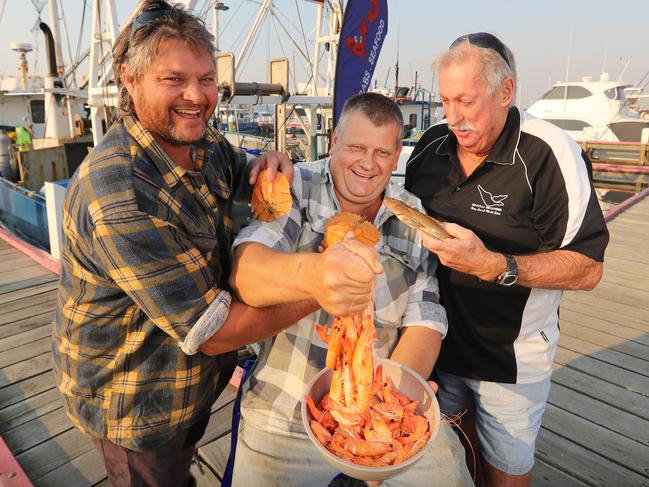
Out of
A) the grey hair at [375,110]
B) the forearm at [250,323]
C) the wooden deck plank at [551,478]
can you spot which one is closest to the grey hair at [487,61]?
the grey hair at [375,110]

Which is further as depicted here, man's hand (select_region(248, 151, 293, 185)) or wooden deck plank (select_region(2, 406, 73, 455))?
wooden deck plank (select_region(2, 406, 73, 455))

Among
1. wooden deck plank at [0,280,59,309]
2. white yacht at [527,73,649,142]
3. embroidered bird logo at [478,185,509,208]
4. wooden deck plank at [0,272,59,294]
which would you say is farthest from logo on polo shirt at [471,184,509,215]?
white yacht at [527,73,649,142]

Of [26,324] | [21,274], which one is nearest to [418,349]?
[26,324]

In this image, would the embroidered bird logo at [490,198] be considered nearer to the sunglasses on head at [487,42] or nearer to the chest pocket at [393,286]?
the chest pocket at [393,286]

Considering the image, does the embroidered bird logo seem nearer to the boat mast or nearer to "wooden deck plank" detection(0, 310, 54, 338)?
"wooden deck plank" detection(0, 310, 54, 338)

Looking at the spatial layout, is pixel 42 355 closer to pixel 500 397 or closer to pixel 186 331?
pixel 186 331

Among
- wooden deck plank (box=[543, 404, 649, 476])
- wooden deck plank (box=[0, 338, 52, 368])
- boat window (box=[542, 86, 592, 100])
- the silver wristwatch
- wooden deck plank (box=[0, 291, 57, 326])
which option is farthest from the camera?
boat window (box=[542, 86, 592, 100])

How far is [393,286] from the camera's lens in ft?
7.67

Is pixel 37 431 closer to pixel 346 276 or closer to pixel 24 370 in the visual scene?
pixel 24 370

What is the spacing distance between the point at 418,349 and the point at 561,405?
250cm

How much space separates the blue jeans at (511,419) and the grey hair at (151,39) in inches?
94.7

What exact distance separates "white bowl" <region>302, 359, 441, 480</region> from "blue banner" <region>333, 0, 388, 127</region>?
5.78 metres

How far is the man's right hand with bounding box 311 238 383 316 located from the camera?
1.12 metres

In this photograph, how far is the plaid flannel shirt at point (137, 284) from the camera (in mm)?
1554
